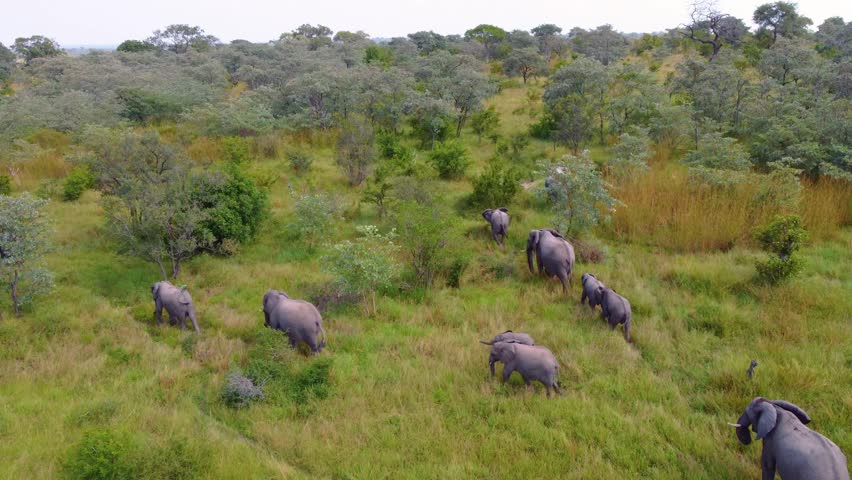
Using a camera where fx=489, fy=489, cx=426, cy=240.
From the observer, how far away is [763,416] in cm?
556

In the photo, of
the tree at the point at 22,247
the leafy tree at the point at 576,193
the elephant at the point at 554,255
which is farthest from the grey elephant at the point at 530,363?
the tree at the point at 22,247

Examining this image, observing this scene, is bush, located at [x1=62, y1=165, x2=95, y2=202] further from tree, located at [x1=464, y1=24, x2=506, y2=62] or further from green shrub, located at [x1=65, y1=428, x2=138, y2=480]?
tree, located at [x1=464, y1=24, x2=506, y2=62]

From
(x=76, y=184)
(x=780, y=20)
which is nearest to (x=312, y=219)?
(x=76, y=184)

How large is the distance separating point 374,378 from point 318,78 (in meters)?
20.8

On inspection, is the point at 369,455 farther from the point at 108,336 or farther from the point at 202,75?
the point at 202,75

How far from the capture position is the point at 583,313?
32.7 feet

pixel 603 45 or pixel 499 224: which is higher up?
pixel 603 45

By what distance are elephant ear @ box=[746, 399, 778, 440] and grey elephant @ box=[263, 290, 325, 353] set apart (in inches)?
263

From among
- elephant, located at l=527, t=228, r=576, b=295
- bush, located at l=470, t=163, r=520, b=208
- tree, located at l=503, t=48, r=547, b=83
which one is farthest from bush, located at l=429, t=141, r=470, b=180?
tree, located at l=503, t=48, r=547, b=83

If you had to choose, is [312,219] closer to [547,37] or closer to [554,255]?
[554,255]

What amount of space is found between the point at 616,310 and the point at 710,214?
19.9 feet

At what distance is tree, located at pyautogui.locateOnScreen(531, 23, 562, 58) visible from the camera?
2180 inches

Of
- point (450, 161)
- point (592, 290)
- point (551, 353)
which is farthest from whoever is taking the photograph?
point (450, 161)

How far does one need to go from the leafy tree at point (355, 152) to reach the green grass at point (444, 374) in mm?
6965
